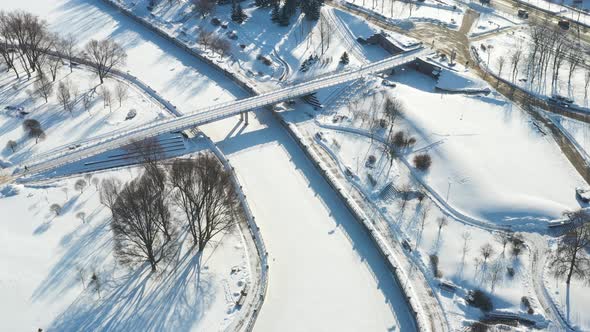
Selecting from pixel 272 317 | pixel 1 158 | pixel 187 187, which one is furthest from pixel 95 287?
pixel 1 158

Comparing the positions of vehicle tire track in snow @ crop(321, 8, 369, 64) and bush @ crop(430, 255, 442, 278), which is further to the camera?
vehicle tire track in snow @ crop(321, 8, 369, 64)

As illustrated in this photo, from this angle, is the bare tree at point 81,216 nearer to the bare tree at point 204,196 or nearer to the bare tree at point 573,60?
the bare tree at point 204,196

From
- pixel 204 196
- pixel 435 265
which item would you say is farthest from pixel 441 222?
pixel 204 196

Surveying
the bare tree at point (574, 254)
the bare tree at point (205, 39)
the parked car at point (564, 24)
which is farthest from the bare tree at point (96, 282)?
the parked car at point (564, 24)

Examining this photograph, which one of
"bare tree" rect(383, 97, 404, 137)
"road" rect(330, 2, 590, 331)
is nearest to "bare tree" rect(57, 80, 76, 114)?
"bare tree" rect(383, 97, 404, 137)

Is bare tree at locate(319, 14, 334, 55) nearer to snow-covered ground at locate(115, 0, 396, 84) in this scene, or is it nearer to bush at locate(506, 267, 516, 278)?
snow-covered ground at locate(115, 0, 396, 84)

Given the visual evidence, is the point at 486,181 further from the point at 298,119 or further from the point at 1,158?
the point at 1,158

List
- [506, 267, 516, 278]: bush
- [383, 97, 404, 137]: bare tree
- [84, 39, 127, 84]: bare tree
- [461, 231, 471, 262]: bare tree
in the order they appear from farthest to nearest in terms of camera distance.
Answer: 1. [84, 39, 127, 84]: bare tree
2. [383, 97, 404, 137]: bare tree
3. [461, 231, 471, 262]: bare tree
4. [506, 267, 516, 278]: bush
